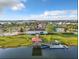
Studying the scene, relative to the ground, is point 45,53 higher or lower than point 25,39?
lower

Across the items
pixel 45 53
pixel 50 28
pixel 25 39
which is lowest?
pixel 45 53

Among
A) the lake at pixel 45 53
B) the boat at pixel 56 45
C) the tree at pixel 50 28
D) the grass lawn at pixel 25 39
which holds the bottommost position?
the lake at pixel 45 53

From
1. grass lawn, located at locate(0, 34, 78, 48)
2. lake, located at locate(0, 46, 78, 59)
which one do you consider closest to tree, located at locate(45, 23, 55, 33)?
grass lawn, located at locate(0, 34, 78, 48)

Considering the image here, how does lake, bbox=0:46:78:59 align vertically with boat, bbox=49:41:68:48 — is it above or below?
below

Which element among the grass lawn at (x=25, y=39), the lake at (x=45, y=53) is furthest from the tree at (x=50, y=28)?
the lake at (x=45, y=53)

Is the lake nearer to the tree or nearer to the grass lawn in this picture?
the grass lawn

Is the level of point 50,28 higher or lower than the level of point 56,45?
higher

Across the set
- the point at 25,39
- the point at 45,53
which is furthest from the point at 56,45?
the point at 25,39

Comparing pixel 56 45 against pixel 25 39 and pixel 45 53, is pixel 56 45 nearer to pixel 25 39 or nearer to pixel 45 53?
pixel 45 53

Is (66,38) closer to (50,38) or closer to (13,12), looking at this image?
(50,38)

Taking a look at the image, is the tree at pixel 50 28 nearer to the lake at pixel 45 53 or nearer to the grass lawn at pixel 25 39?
the grass lawn at pixel 25 39

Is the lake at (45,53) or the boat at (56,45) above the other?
the boat at (56,45)

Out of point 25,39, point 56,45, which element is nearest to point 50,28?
point 56,45
